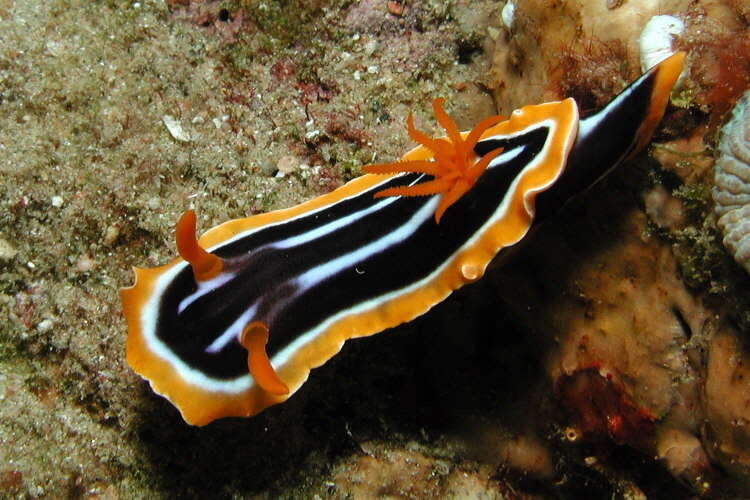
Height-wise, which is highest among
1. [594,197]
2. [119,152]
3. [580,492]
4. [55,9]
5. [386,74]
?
[55,9]

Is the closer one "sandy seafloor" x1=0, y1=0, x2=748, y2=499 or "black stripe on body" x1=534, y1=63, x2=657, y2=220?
"black stripe on body" x1=534, y1=63, x2=657, y2=220

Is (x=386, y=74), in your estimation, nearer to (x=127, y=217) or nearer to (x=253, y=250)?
(x=253, y=250)

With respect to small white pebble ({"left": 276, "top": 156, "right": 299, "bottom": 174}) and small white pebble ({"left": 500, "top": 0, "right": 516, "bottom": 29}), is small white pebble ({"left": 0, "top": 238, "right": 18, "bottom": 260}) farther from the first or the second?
small white pebble ({"left": 500, "top": 0, "right": 516, "bottom": 29})

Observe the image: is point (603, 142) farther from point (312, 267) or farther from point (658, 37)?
point (312, 267)

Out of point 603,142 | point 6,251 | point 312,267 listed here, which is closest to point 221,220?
point 312,267

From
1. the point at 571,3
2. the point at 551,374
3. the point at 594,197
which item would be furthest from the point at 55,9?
the point at 551,374

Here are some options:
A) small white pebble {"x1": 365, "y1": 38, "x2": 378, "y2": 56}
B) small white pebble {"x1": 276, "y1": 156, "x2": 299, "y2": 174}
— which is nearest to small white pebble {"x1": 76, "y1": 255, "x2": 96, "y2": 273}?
small white pebble {"x1": 276, "y1": 156, "x2": 299, "y2": 174}
